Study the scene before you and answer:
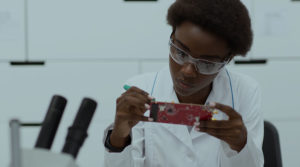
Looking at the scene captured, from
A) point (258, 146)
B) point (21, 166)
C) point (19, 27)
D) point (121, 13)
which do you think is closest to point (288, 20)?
point (121, 13)

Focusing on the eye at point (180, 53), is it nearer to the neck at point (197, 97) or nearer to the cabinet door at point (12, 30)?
the neck at point (197, 97)

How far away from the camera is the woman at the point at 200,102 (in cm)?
103

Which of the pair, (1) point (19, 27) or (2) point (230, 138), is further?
(1) point (19, 27)

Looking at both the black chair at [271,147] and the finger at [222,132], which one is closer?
the finger at [222,132]

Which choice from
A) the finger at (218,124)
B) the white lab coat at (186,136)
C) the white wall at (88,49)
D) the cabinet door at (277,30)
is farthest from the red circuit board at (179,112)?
the cabinet door at (277,30)

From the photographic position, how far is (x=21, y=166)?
396 millimetres

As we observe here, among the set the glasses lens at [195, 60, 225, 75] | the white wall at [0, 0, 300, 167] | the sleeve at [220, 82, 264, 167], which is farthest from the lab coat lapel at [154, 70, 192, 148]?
the white wall at [0, 0, 300, 167]

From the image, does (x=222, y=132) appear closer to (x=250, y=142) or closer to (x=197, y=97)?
(x=250, y=142)

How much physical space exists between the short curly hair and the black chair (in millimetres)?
469

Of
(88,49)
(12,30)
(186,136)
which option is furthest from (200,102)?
(12,30)

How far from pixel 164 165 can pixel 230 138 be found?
1.07ft

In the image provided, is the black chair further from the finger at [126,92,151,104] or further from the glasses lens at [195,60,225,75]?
the finger at [126,92,151,104]

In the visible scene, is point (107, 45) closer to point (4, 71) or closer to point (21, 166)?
point (4, 71)

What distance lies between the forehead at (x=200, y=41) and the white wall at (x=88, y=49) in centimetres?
110
